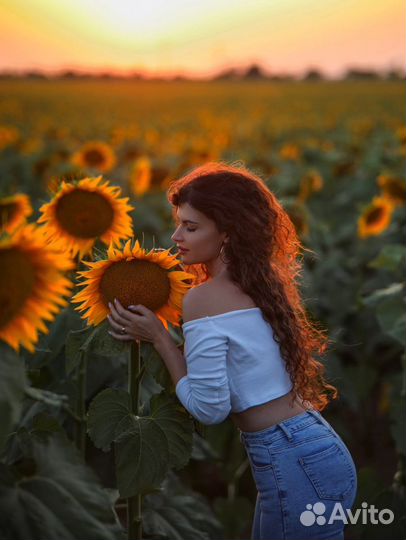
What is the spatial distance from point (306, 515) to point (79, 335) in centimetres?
69

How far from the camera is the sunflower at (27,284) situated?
1.39 metres

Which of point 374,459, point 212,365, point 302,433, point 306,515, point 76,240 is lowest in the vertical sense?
point 374,459

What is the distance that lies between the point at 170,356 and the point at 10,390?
513 millimetres

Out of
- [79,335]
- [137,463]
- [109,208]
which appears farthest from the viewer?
[109,208]

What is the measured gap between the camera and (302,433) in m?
1.91

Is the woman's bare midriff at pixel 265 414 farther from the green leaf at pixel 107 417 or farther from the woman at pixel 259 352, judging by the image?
the green leaf at pixel 107 417

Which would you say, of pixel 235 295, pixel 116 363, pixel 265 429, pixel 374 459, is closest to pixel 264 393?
pixel 265 429

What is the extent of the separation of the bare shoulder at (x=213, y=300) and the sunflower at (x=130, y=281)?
1.6 inches

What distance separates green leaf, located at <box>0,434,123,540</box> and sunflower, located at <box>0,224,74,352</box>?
433mm

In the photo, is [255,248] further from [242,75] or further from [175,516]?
[242,75]

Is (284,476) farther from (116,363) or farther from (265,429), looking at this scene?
(116,363)

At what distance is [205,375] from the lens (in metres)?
1.76

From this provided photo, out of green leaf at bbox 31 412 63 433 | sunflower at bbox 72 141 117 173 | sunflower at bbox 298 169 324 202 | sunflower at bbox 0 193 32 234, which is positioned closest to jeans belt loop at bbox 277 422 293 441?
green leaf at bbox 31 412 63 433

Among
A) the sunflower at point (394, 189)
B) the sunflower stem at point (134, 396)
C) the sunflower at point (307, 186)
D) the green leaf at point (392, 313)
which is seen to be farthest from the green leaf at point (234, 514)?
the sunflower at point (307, 186)
